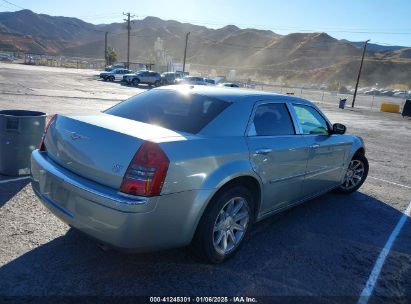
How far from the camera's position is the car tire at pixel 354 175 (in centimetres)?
596

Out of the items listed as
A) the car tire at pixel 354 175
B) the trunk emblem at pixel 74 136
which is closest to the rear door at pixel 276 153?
the trunk emblem at pixel 74 136

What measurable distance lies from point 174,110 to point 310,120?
194 cm

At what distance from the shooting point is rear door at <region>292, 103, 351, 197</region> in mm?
4492

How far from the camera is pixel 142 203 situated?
272 centimetres

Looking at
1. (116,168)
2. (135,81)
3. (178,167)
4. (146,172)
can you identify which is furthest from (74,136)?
(135,81)

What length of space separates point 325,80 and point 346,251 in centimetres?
11032

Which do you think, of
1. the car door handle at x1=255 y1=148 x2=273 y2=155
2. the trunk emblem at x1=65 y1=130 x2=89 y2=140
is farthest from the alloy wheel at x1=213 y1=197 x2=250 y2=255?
the trunk emblem at x1=65 y1=130 x2=89 y2=140

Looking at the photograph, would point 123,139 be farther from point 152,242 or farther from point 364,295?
point 364,295

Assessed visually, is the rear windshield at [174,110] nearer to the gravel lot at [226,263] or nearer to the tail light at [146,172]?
the tail light at [146,172]

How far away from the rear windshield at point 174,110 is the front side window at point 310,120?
127 cm

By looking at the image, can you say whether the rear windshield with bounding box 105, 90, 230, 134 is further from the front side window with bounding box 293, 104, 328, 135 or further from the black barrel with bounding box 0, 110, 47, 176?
the black barrel with bounding box 0, 110, 47, 176

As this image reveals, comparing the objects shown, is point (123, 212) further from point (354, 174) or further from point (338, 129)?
point (354, 174)

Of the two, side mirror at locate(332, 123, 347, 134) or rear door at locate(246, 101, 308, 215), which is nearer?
rear door at locate(246, 101, 308, 215)

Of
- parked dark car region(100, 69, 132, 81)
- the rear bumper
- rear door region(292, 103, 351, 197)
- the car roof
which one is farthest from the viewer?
parked dark car region(100, 69, 132, 81)
